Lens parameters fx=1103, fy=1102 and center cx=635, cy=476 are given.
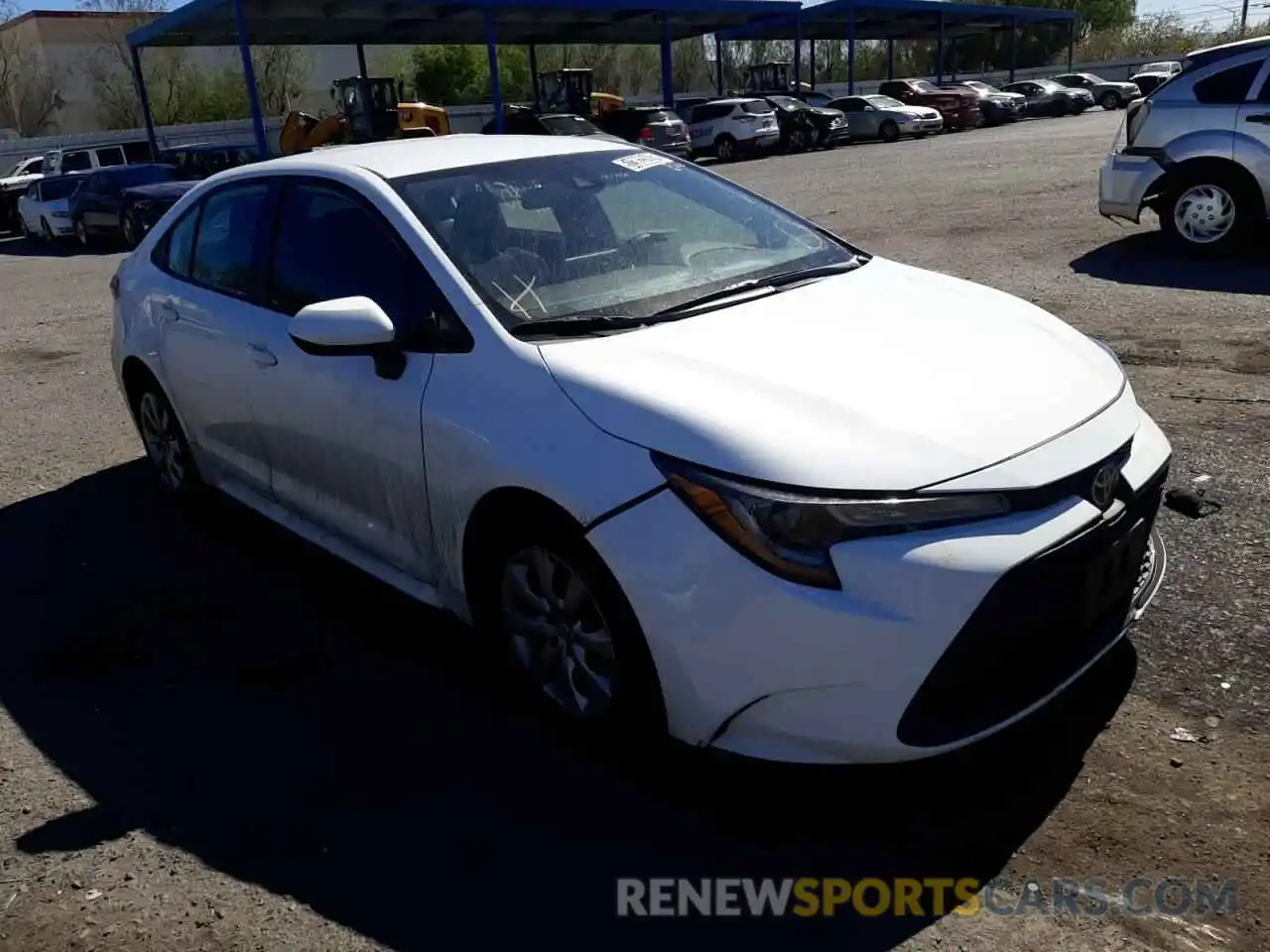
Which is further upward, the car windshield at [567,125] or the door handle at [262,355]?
the door handle at [262,355]

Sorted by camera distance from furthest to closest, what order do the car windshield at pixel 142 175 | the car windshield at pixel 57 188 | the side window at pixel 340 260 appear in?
the car windshield at pixel 57 188 → the car windshield at pixel 142 175 → the side window at pixel 340 260

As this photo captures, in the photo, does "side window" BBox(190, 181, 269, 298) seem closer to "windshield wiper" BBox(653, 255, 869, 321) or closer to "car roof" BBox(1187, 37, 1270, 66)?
"windshield wiper" BBox(653, 255, 869, 321)

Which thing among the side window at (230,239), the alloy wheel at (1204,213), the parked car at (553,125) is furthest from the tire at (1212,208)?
the parked car at (553,125)

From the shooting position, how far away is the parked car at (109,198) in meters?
18.5

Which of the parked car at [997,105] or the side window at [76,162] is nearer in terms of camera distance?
the side window at [76,162]

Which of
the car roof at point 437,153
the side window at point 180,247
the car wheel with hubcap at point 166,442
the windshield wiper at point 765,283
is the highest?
the car roof at point 437,153

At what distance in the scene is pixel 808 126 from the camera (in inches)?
1281

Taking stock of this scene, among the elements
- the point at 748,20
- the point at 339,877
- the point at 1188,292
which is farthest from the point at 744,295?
the point at 748,20

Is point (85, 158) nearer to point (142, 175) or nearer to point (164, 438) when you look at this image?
point (142, 175)

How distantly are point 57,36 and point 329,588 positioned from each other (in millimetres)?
64260

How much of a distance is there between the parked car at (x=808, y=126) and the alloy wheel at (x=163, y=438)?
29.5 m

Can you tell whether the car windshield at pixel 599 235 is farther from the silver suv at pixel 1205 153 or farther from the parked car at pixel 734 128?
the parked car at pixel 734 128

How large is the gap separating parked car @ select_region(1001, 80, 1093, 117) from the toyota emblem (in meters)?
40.4

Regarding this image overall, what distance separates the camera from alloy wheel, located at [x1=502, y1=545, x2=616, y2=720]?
9.53 feet
